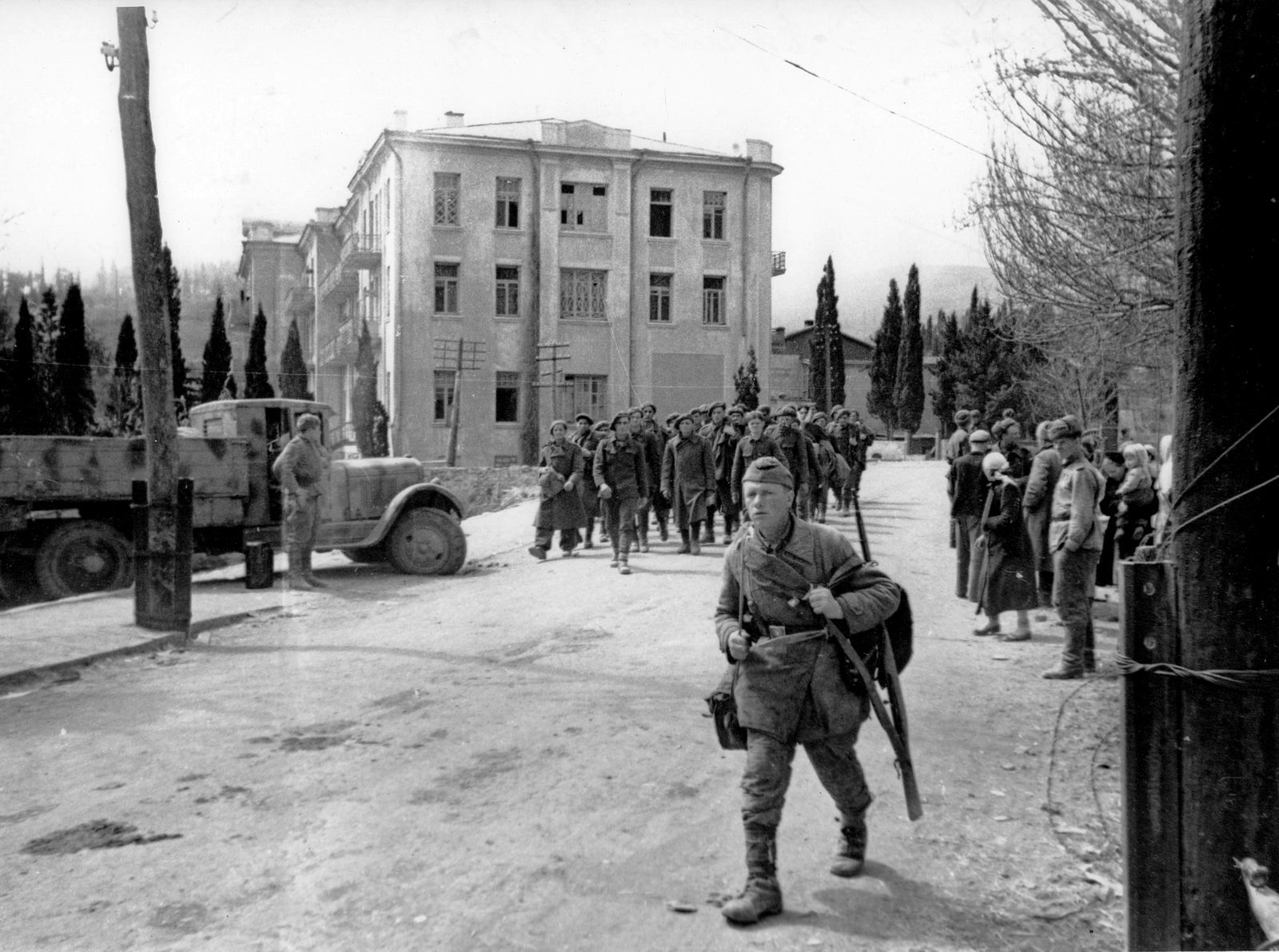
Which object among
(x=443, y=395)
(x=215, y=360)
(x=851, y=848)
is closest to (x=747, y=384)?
(x=443, y=395)

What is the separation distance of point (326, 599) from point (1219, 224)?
424 inches

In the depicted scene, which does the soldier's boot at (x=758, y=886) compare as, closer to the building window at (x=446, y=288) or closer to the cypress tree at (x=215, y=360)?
the building window at (x=446, y=288)

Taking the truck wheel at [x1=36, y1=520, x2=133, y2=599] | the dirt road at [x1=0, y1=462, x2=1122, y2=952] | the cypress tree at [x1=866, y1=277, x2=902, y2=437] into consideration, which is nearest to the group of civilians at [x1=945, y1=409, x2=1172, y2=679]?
the dirt road at [x1=0, y1=462, x2=1122, y2=952]

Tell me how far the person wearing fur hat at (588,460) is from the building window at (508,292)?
2198cm

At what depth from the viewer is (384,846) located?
15.6 feet

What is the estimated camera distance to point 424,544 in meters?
14.7

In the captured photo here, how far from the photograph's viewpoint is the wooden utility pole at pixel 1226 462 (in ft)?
10.7

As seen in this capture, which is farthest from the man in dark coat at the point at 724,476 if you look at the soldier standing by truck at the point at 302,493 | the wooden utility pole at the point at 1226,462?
the wooden utility pole at the point at 1226,462

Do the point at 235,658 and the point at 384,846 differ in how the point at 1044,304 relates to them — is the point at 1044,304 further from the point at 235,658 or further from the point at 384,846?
the point at 384,846

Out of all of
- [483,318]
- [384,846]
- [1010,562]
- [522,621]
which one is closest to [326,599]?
[522,621]

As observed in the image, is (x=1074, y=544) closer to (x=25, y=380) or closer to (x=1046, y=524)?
(x=1046, y=524)

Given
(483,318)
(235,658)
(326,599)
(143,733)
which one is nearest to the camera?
(143,733)

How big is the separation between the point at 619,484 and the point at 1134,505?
5870 millimetres

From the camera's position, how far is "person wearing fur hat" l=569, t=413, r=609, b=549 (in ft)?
49.9
